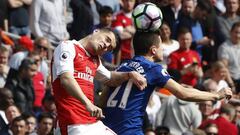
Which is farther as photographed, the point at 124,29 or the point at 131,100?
the point at 124,29

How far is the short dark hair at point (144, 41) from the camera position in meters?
11.8

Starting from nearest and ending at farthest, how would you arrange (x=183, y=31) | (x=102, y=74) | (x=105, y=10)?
(x=102, y=74)
(x=183, y=31)
(x=105, y=10)

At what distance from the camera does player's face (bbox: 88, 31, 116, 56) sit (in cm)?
1135

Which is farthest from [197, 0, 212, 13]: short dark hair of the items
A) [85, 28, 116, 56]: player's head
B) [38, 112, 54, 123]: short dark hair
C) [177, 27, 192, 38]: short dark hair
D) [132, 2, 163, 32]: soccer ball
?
[85, 28, 116, 56]: player's head

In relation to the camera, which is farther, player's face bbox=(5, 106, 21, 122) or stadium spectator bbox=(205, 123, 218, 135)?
stadium spectator bbox=(205, 123, 218, 135)

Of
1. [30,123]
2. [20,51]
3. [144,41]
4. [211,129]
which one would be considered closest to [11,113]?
[30,123]

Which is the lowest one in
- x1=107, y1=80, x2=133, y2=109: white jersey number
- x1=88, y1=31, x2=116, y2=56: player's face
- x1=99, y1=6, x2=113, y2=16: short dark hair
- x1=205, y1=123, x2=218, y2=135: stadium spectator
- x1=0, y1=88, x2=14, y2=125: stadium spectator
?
x1=205, y1=123, x2=218, y2=135: stadium spectator

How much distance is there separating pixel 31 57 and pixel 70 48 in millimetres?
6653

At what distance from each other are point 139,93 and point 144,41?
57 cm

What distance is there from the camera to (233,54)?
19.7m

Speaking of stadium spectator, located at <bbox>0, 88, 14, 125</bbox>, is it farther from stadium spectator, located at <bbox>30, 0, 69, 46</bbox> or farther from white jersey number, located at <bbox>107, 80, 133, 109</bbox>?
white jersey number, located at <bbox>107, 80, 133, 109</bbox>

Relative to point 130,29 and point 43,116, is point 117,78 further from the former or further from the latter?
point 130,29

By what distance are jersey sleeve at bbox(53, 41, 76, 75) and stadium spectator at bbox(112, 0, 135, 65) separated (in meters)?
7.72

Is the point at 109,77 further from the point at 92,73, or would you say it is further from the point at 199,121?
the point at 199,121
